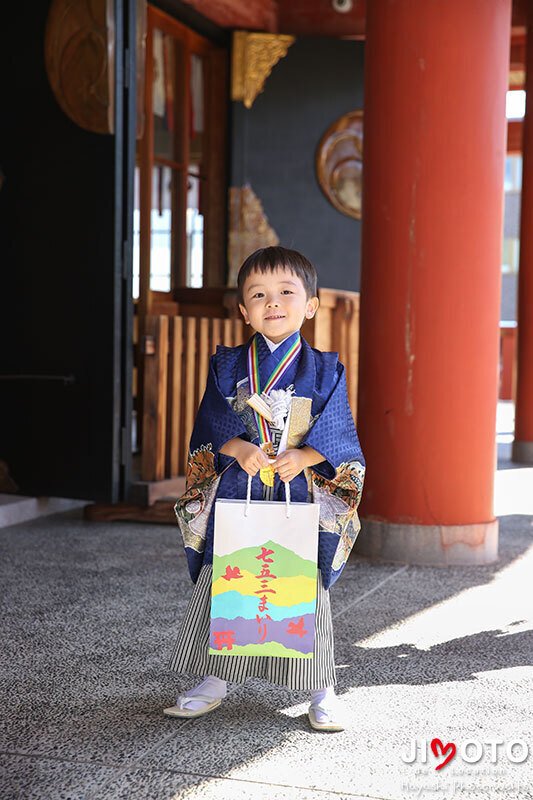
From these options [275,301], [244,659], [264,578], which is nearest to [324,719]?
[244,659]

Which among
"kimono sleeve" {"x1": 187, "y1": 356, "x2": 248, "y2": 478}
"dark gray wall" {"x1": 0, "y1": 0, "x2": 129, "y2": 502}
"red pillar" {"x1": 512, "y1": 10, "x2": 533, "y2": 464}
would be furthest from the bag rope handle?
"red pillar" {"x1": 512, "y1": 10, "x2": 533, "y2": 464}

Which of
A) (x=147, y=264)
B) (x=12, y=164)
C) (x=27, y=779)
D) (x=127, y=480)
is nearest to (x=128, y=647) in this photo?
(x=27, y=779)

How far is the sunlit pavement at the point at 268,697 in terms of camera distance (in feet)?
5.21

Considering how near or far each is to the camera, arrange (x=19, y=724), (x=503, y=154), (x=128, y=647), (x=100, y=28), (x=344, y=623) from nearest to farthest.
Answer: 1. (x=19, y=724)
2. (x=128, y=647)
3. (x=344, y=623)
4. (x=503, y=154)
5. (x=100, y=28)

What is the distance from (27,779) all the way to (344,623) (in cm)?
116

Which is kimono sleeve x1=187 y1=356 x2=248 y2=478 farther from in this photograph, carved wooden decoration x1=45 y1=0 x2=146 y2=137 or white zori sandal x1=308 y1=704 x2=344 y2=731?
carved wooden decoration x1=45 y1=0 x2=146 y2=137

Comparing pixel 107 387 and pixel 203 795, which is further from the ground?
pixel 107 387

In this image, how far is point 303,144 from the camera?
6844 millimetres

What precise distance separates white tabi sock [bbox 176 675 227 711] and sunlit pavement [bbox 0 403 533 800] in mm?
33

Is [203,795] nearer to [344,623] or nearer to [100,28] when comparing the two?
[344,623]

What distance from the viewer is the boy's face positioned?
1.82 m

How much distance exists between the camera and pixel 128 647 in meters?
2.29

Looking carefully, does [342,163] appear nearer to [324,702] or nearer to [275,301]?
[275,301]

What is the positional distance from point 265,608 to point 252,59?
556 cm
